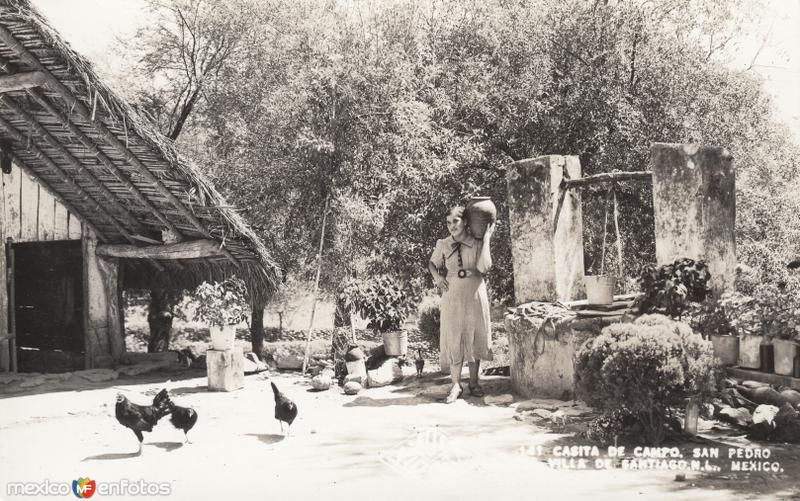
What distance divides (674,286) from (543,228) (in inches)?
80.1

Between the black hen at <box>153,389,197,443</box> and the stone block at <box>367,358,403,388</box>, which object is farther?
the stone block at <box>367,358,403,388</box>

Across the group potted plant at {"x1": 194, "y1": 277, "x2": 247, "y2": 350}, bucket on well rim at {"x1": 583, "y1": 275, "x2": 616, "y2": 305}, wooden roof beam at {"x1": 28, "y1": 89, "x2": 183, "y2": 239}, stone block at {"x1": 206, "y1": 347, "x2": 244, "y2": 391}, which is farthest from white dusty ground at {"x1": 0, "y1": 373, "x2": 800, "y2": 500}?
wooden roof beam at {"x1": 28, "y1": 89, "x2": 183, "y2": 239}

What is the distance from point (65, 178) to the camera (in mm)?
9648

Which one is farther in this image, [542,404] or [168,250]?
[168,250]

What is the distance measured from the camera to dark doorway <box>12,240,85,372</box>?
10.6 meters

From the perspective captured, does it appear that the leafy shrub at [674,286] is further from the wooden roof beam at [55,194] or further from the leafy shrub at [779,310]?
the wooden roof beam at [55,194]

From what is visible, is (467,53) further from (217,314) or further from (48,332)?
(48,332)

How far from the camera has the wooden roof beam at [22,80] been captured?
7.91 m

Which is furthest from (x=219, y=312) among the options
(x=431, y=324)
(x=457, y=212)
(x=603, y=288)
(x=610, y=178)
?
(x=431, y=324)

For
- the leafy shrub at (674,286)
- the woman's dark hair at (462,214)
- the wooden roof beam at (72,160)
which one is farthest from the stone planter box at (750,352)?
the wooden roof beam at (72,160)

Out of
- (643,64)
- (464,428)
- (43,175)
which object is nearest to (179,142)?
(43,175)

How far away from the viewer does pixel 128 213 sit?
392 inches

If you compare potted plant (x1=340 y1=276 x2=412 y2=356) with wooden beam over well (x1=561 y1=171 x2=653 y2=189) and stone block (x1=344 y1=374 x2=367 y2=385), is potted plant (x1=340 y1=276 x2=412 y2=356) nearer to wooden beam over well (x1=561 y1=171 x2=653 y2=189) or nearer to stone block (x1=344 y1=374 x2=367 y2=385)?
stone block (x1=344 y1=374 x2=367 y2=385)

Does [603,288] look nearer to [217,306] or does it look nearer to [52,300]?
[217,306]
